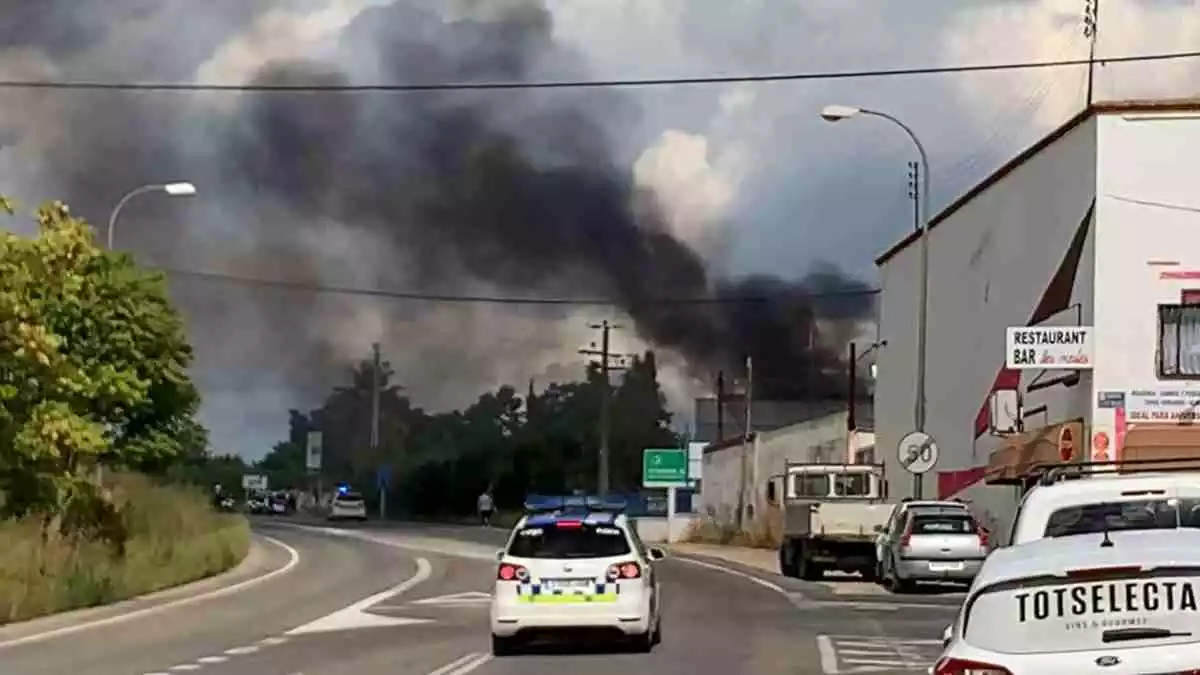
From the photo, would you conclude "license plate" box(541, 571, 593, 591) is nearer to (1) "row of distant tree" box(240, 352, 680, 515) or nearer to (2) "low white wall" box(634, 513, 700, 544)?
(2) "low white wall" box(634, 513, 700, 544)

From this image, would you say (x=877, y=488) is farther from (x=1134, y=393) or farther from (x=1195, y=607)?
(x=1195, y=607)

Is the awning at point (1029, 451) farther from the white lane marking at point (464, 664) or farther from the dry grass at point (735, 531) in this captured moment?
the white lane marking at point (464, 664)

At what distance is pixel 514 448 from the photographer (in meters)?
97.8

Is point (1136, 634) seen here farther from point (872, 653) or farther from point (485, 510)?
point (485, 510)

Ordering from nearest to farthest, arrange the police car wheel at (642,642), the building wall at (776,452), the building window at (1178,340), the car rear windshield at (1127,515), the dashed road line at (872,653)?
the car rear windshield at (1127,515) → the dashed road line at (872,653) → the police car wheel at (642,642) → the building window at (1178,340) → the building wall at (776,452)

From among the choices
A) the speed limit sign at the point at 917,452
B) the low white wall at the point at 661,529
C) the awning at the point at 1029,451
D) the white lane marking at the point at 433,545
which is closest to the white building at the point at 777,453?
the low white wall at the point at 661,529

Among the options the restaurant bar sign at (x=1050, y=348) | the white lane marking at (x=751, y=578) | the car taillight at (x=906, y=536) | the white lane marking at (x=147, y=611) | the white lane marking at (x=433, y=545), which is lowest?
the white lane marking at (x=147, y=611)

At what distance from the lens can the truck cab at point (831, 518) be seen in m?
38.2

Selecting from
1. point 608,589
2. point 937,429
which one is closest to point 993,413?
point 937,429

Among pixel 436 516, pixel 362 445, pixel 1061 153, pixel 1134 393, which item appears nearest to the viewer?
pixel 1134 393

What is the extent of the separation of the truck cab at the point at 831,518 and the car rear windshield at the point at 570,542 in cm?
1794

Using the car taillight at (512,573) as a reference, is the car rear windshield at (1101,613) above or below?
above

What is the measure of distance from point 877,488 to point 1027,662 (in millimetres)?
34423

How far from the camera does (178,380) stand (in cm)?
4375
